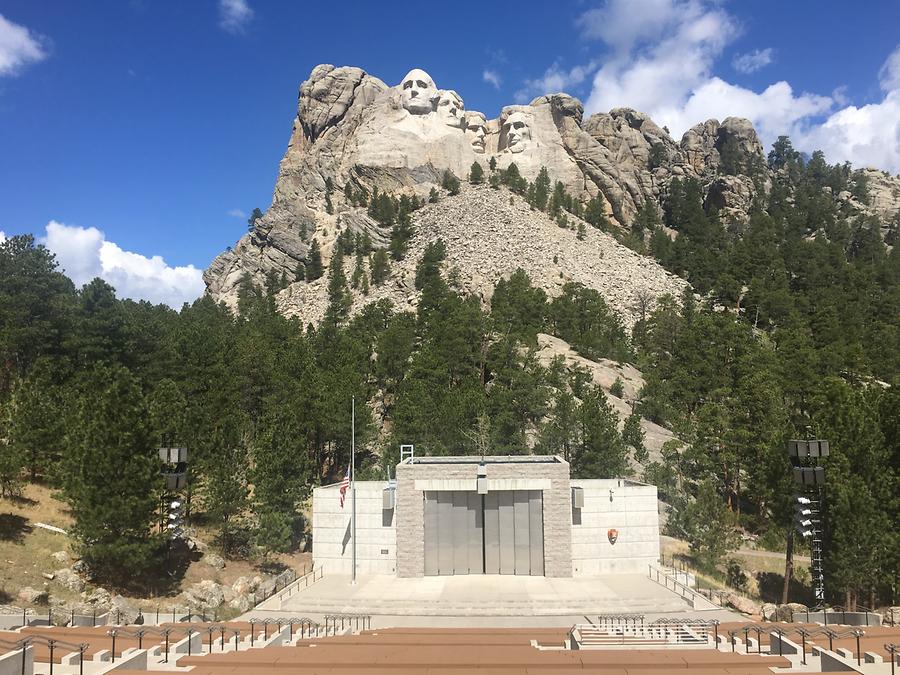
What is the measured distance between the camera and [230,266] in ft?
423

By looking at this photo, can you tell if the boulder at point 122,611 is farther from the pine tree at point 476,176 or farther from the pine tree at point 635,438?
the pine tree at point 476,176

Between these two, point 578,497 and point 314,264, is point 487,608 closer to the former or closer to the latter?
point 578,497

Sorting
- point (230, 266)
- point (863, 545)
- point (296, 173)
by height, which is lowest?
point (863, 545)

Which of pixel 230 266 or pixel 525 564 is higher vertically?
pixel 230 266

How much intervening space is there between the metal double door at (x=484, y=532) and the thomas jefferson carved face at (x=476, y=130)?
4959 inches

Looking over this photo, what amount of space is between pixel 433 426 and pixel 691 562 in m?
17.0

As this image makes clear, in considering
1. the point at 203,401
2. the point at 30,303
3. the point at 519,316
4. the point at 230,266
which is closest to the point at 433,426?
the point at 203,401

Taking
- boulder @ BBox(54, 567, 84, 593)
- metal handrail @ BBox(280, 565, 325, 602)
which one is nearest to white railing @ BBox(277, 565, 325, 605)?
metal handrail @ BBox(280, 565, 325, 602)

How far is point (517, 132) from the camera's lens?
144 metres

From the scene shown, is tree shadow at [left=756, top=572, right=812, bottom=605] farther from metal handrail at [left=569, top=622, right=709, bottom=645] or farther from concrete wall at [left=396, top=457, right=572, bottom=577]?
metal handrail at [left=569, top=622, right=709, bottom=645]

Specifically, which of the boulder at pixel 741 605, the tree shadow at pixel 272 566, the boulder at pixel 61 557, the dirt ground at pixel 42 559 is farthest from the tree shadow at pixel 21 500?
the boulder at pixel 741 605

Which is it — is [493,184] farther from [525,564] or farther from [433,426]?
[525,564]

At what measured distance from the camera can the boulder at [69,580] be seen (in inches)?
950

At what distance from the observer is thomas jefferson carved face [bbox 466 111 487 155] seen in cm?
14325
